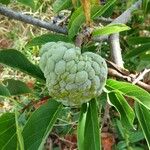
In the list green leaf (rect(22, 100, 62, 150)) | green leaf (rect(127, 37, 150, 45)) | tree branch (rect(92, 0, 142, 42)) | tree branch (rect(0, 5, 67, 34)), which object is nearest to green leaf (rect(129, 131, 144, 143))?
green leaf (rect(127, 37, 150, 45))

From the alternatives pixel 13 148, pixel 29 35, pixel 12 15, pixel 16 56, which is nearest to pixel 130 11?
pixel 12 15

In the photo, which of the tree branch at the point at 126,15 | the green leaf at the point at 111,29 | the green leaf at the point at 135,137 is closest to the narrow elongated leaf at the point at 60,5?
the tree branch at the point at 126,15

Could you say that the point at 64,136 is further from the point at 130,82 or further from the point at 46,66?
the point at 46,66

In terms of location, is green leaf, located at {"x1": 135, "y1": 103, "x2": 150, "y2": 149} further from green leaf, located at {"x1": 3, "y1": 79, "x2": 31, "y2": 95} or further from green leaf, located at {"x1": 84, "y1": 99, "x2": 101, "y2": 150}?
green leaf, located at {"x1": 3, "y1": 79, "x2": 31, "y2": 95}

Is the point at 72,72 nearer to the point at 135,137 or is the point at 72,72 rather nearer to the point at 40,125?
the point at 40,125

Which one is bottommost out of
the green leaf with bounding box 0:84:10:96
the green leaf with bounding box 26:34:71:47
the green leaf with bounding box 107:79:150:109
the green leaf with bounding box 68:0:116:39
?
the green leaf with bounding box 107:79:150:109
